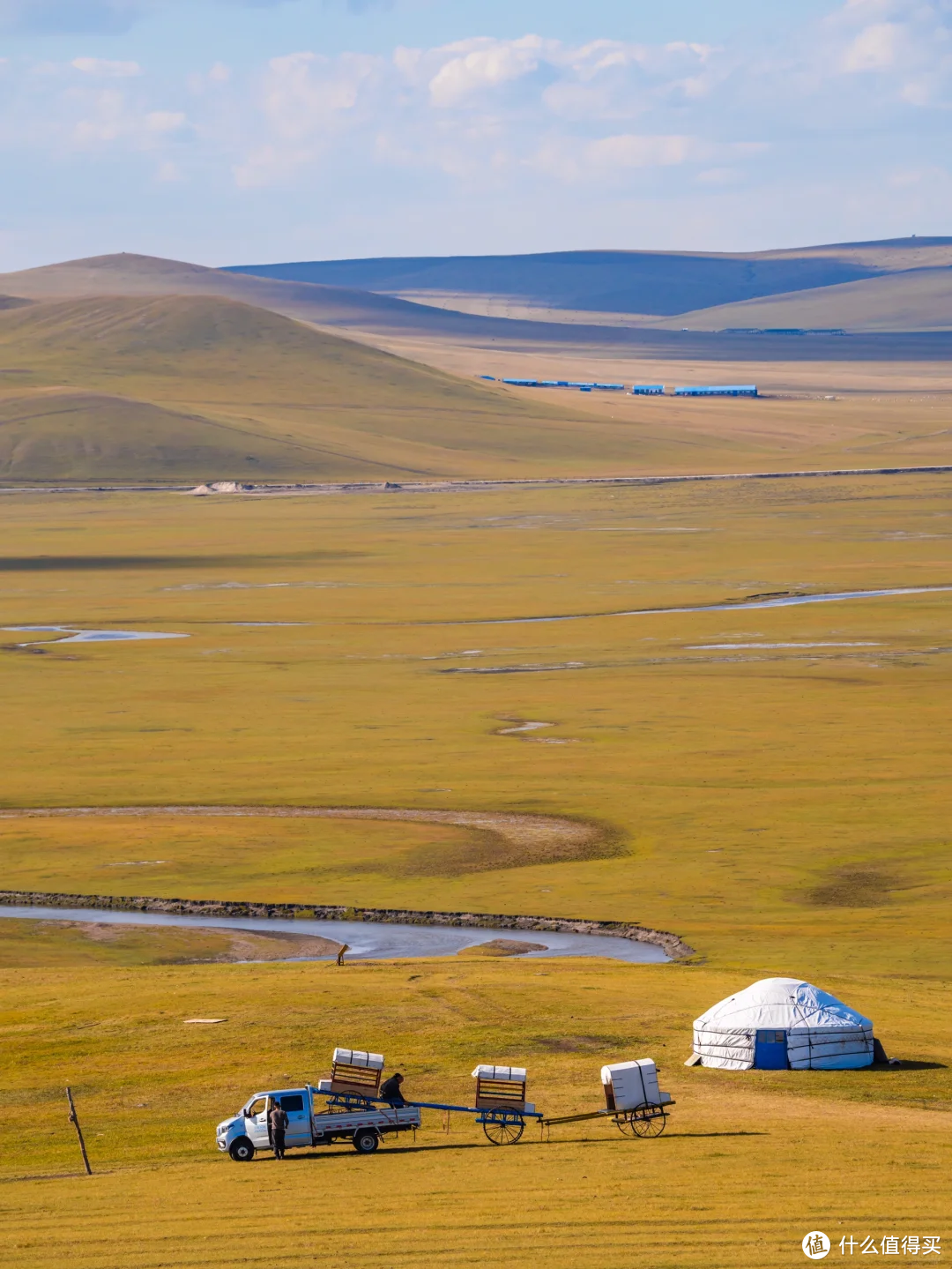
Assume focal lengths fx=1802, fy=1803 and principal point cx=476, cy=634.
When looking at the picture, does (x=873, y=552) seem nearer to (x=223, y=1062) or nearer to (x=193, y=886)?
(x=193, y=886)

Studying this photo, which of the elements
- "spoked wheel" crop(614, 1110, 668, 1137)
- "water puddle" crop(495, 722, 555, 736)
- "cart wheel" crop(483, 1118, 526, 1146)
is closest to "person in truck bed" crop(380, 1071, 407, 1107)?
"cart wheel" crop(483, 1118, 526, 1146)

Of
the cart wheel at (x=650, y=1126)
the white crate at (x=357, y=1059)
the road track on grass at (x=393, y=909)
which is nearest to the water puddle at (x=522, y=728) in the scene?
the road track on grass at (x=393, y=909)

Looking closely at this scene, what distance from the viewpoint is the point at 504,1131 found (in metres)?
32.6

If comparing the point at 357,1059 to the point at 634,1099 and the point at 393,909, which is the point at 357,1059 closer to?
the point at 634,1099

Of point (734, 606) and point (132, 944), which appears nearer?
point (132, 944)

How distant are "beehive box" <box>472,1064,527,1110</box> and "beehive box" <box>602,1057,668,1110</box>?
155 cm

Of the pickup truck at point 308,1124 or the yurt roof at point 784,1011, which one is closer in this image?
the pickup truck at point 308,1124

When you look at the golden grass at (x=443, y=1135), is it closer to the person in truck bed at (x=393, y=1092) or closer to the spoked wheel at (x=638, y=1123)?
the spoked wheel at (x=638, y=1123)

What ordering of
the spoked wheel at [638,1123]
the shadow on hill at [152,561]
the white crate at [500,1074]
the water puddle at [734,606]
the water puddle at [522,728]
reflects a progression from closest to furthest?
the spoked wheel at [638,1123]
the white crate at [500,1074]
the water puddle at [522,728]
the water puddle at [734,606]
the shadow on hill at [152,561]

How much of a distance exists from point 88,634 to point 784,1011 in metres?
91.4

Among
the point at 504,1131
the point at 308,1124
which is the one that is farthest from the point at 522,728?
the point at 308,1124

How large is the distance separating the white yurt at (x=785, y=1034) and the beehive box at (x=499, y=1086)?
6.31 m

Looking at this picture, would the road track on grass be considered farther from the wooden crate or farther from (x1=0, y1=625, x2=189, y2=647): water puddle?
(x1=0, y1=625, x2=189, y2=647): water puddle

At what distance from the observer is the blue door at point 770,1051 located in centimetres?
3747
